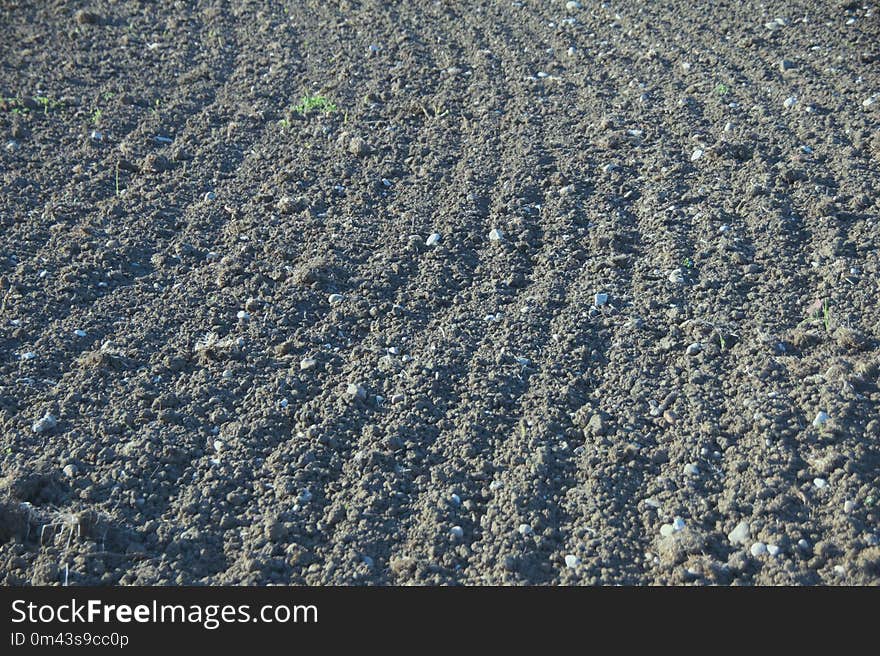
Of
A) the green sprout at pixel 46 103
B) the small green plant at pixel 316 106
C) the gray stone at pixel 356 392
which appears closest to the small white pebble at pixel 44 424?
the gray stone at pixel 356 392

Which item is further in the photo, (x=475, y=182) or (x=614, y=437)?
(x=475, y=182)

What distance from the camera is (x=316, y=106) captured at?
5.43 meters

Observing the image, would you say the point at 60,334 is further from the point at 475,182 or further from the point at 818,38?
the point at 818,38

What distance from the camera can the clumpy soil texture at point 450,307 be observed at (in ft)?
9.86

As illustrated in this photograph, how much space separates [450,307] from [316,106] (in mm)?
2080

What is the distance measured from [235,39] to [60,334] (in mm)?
3236

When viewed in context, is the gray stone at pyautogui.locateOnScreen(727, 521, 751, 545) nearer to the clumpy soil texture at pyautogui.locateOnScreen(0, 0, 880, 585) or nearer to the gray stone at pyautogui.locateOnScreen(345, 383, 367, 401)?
the clumpy soil texture at pyautogui.locateOnScreen(0, 0, 880, 585)

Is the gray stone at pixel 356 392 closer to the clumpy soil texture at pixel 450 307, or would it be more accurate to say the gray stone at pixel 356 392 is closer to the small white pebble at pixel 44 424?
the clumpy soil texture at pixel 450 307

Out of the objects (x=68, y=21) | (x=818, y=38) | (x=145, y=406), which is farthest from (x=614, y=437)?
(x=68, y=21)

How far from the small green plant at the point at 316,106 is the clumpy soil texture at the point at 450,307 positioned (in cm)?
2

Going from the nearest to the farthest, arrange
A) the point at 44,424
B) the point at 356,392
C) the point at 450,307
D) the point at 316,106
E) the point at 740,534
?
the point at 740,534 → the point at 44,424 → the point at 356,392 → the point at 450,307 → the point at 316,106

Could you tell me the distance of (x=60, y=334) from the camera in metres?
3.82

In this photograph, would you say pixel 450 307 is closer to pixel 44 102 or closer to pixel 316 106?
pixel 316 106

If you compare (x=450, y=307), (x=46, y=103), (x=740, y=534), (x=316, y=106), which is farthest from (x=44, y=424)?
(x=46, y=103)
